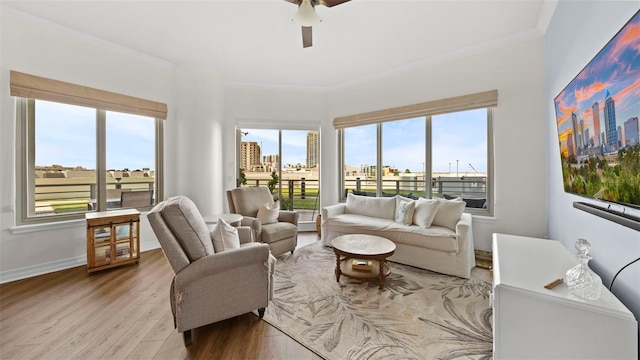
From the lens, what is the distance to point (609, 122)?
1217 millimetres

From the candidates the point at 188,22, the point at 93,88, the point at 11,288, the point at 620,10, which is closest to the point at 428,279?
the point at 620,10

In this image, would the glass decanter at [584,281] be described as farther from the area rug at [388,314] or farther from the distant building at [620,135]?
the area rug at [388,314]

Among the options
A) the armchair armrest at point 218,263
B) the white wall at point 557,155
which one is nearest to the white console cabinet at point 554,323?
the white wall at point 557,155

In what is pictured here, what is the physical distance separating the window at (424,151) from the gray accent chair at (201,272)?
120 inches

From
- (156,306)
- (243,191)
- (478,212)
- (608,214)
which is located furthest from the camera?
(243,191)

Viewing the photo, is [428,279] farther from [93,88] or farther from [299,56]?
[93,88]

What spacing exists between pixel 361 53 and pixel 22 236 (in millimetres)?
4659

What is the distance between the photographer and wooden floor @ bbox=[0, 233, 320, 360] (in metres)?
1.58

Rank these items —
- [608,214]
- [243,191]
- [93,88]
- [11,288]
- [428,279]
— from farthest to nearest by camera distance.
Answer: [243,191] → [93,88] → [428,279] → [11,288] → [608,214]

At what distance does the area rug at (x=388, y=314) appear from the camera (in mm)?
1623

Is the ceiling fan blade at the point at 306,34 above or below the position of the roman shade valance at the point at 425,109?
above

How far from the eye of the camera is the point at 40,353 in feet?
5.12

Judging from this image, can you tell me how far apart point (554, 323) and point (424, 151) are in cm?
307

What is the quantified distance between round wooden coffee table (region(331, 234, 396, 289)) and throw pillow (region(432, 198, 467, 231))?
0.88m
